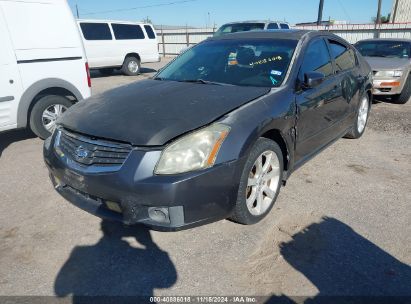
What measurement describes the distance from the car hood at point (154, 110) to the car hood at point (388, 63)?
221 inches

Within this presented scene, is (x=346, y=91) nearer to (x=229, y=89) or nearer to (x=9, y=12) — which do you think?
(x=229, y=89)

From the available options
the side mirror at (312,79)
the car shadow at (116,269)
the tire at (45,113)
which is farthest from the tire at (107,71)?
the car shadow at (116,269)

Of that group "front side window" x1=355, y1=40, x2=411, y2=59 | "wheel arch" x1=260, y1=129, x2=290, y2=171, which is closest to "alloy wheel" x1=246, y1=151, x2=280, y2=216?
"wheel arch" x1=260, y1=129, x2=290, y2=171

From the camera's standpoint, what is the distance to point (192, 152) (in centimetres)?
238

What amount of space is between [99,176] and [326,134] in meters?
2.69

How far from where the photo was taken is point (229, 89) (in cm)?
316

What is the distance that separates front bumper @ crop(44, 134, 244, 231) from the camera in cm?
231

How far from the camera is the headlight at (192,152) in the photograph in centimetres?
233

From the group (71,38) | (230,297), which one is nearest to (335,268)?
(230,297)

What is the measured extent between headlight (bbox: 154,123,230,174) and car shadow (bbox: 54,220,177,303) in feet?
1.67

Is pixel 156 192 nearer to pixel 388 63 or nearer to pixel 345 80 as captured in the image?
pixel 345 80

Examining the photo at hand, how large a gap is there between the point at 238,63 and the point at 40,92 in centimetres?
327

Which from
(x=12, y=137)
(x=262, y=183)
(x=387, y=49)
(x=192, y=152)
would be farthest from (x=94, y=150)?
(x=387, y=49)

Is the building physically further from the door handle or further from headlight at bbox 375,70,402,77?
the door handle
